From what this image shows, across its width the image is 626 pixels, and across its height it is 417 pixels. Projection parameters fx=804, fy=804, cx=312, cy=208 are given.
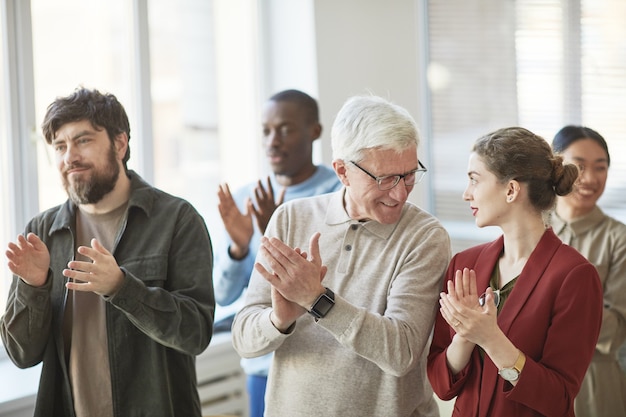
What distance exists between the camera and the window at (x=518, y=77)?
11.0ft

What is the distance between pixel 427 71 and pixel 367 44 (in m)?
0.33

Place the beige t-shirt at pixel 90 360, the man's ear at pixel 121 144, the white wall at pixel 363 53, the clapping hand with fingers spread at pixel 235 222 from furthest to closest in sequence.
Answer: the white wall at pixel 363 53, the clapping hand with fingers spread at pixel 235 222, the man's ear at pixel 121 144, the beige t-shirt at pixel 90 360

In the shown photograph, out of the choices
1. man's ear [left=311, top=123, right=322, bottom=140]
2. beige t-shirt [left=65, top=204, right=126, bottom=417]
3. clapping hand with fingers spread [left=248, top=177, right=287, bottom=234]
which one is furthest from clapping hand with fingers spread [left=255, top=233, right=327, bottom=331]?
man's ear [left=311, top=123, right=322, bottom=140]

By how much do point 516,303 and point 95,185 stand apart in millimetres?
1166

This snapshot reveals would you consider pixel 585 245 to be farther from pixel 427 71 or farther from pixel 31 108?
pixel 31 108

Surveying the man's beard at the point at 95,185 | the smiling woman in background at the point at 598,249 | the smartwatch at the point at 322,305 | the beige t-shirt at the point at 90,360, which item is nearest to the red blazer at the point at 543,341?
the smartwatch at the point at 322,305

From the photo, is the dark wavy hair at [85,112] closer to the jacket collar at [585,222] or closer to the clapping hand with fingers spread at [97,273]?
the clapping hand with fingers spread at [97,273]

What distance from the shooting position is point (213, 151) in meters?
4.13

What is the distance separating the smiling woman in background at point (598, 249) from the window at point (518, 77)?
0.67m

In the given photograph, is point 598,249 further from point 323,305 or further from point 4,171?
point 4,171

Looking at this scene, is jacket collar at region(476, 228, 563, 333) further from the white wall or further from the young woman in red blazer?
the white wall

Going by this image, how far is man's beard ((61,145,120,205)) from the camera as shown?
2.21 m

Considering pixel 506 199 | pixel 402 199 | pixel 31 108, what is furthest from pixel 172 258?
pixel 31 108

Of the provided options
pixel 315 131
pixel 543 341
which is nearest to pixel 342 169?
pixel 543 341
